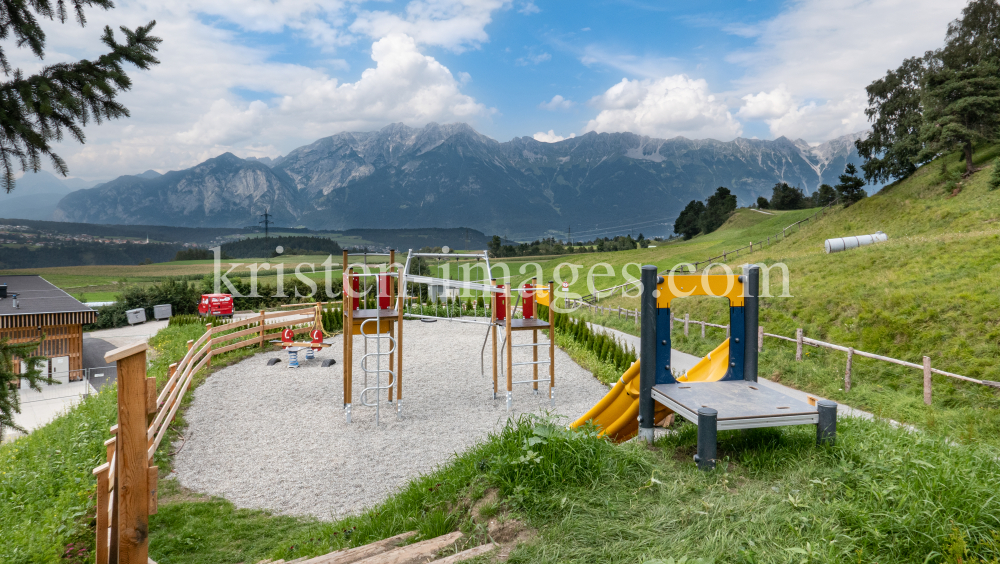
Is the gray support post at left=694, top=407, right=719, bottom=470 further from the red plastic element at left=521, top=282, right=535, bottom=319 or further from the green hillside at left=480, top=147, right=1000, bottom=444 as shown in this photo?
the red plastic element at left=521, top=282, right=535, bottom=319

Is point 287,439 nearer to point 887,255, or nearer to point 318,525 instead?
point 318,525

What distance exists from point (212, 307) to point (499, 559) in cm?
2468

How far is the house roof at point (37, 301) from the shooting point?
91.7ft

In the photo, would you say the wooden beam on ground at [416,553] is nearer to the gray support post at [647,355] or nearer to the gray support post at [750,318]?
the gray support post at [647,355]

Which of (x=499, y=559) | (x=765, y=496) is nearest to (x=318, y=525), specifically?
(x=499, y=559)

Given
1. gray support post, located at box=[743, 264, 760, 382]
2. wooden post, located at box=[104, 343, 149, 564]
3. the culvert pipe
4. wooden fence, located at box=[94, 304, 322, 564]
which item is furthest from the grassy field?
the culvert pipe

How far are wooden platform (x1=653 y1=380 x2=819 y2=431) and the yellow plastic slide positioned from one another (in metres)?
0.52

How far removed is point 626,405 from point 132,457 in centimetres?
430

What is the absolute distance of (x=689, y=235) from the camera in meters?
80.1

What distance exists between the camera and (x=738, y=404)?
13.4ft

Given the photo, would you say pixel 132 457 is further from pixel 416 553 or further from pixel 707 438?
pixel 707 438

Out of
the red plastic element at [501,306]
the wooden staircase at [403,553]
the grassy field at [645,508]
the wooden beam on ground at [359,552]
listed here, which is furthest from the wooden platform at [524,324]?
the wooden staircase at [403,553]

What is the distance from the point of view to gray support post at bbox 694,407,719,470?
3.53m

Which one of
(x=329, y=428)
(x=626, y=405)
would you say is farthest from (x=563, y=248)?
Answer: (x=626, y=405)
